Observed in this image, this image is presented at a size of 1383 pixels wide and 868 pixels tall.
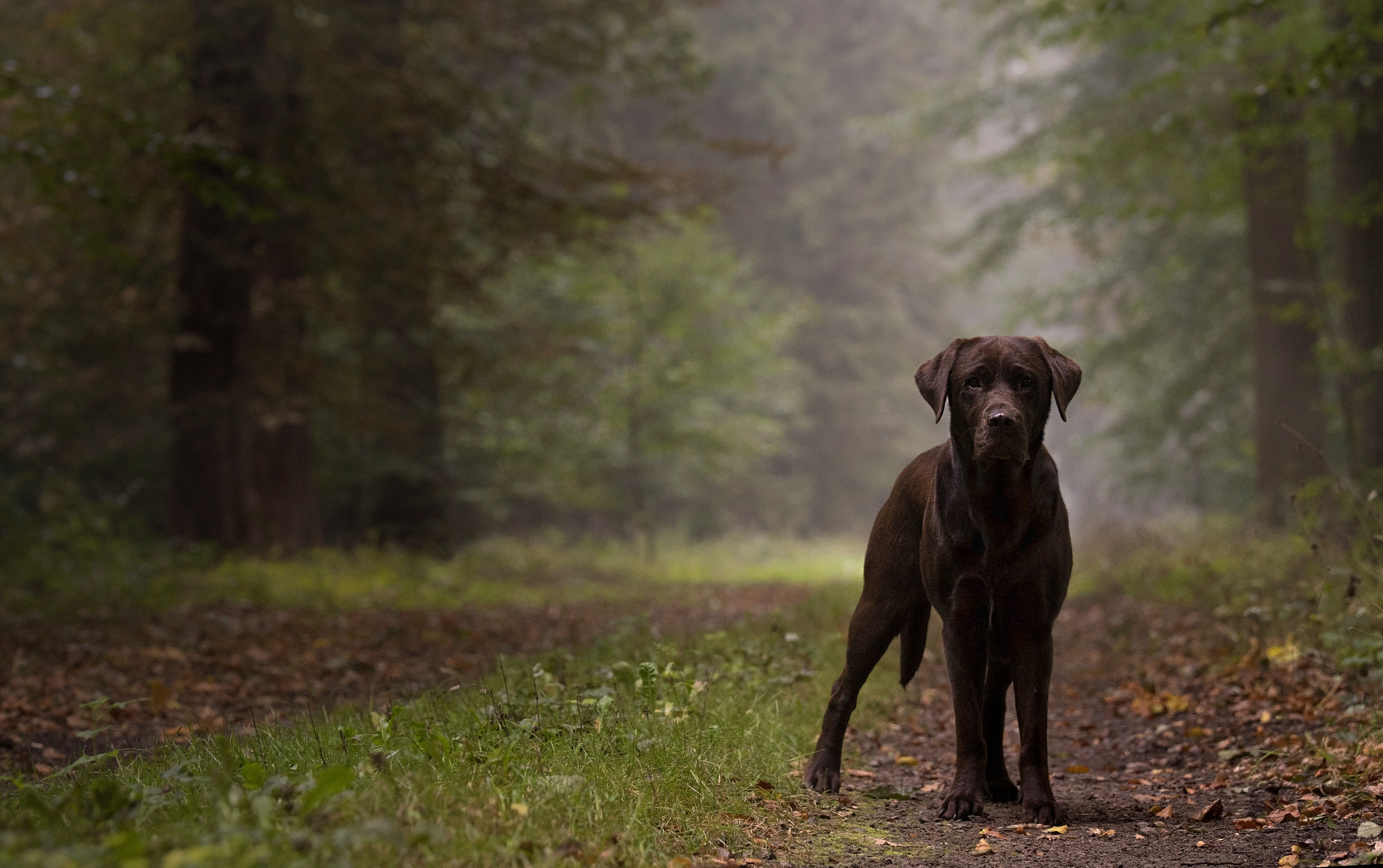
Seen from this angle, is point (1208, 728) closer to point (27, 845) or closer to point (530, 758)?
point (530, 758)

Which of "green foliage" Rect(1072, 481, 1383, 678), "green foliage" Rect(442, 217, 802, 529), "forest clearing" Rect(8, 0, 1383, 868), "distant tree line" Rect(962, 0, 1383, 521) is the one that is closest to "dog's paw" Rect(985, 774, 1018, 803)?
"forest clearing" Rect(8, 0, 1383, 868)

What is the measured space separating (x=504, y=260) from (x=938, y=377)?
10990 millimetres

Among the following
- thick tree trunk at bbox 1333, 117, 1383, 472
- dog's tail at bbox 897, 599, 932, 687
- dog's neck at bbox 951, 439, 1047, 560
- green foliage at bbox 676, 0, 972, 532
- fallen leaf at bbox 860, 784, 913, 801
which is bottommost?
fallen leaf at bbox 860, 784, 913, 801

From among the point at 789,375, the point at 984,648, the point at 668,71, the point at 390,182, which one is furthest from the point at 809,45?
the point at 984,648

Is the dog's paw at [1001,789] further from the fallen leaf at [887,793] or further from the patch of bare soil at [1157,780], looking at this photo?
the fallen leaf at [887,793]

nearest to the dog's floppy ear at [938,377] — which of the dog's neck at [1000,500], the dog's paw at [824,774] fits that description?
the dog's neck at [1000,500]

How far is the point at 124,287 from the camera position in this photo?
41.3 feet

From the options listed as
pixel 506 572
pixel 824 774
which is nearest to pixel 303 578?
pixel 506 572

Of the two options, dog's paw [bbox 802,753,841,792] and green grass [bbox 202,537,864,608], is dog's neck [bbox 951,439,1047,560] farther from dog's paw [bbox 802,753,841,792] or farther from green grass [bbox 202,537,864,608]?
green grass [bbox 202,537,864,608]

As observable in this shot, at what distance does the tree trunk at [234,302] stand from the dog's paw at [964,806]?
9690 mm

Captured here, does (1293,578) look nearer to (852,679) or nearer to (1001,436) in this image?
(852,679)

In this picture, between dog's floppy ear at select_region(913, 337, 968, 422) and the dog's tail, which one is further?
the dog's tail

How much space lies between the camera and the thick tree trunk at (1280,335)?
12.7 metres

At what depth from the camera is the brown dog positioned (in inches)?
162
